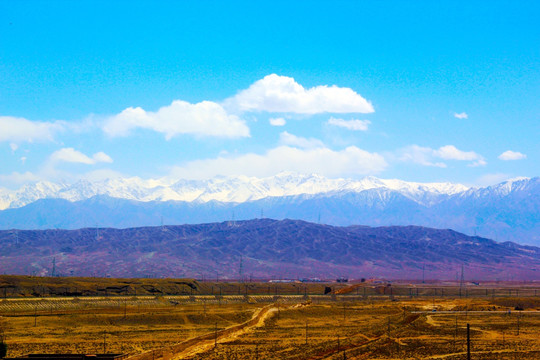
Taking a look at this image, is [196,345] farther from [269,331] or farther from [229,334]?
[269,331]

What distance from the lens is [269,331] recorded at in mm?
84125

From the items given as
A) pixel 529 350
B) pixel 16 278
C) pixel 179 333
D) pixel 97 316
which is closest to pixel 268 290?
pixel 16 278

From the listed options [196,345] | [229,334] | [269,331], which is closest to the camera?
[196,345]

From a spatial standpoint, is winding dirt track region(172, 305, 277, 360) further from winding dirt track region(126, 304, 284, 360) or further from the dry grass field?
the dry grass field

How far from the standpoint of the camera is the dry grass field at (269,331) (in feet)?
213

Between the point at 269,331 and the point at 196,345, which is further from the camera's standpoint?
the point at 269,331

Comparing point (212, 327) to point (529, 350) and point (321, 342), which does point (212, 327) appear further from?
point (529, 350)

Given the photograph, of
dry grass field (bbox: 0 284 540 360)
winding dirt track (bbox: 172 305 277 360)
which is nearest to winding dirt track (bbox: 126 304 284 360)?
winding dirt track (bbox: 172 305 277 360)

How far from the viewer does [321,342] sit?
71.1 metres

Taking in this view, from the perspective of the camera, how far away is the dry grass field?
6481 centimetres

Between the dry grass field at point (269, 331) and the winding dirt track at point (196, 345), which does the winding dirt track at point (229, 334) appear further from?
the dry grass field at point (269, 331)

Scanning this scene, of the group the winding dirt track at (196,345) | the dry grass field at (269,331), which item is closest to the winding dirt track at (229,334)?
the winding dirt track at (196,345)

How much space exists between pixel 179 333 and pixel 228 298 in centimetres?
6514

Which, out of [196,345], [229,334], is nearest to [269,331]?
[229,334]
